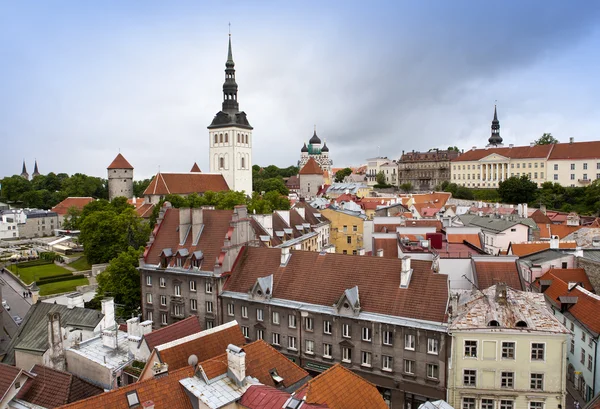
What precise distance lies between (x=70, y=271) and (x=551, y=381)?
66281mm

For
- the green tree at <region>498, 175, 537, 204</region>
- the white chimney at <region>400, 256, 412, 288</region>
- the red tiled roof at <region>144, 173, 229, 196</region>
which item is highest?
the red tiled roof at <region>144, 173, 229, 196</region>

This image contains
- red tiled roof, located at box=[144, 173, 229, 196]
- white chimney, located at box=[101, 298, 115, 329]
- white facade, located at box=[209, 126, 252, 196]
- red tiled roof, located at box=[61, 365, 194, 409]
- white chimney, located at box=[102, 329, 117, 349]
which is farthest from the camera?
white facade, located at box=[209, 126, 252, 196]

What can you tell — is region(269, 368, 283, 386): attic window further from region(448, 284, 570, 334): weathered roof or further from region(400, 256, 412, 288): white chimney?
region(400, 256, 412, 288): white chimney

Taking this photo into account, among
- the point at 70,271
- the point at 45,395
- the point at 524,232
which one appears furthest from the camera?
the point at 70,271

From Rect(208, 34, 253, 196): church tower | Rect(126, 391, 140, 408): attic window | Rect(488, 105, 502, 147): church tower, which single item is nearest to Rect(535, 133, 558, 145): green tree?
Rect(488, 105, 502, 147): church tower

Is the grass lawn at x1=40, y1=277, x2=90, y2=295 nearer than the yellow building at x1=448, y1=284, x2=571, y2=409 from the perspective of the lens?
No

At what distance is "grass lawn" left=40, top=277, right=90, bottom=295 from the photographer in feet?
A: 191

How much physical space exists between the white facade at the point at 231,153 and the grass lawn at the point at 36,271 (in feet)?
152

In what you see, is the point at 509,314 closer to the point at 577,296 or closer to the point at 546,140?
the point at 577,296

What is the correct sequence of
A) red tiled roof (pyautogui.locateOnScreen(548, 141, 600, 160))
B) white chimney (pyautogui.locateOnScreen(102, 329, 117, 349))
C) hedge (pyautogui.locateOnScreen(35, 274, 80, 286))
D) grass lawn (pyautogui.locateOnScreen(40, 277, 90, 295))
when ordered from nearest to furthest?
white chimney (pyautogui.locateOnScreen(102, 329, 117, 349))
grass lawn (pyautogui.locateOnScreen(40, 277, 90, 295))
hedge (pyautogui.locateOnScreen(35, 274, 80, 286))
red tiled roof (pyautogui.locateOnScreen(548, 141, 600, 160))

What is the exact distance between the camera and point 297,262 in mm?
33438

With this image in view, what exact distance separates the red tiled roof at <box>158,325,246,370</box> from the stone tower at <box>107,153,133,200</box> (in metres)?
105

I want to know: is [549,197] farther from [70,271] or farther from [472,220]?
[70,271]

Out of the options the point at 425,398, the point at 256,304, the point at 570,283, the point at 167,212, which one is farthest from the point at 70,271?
the point at 570,283
